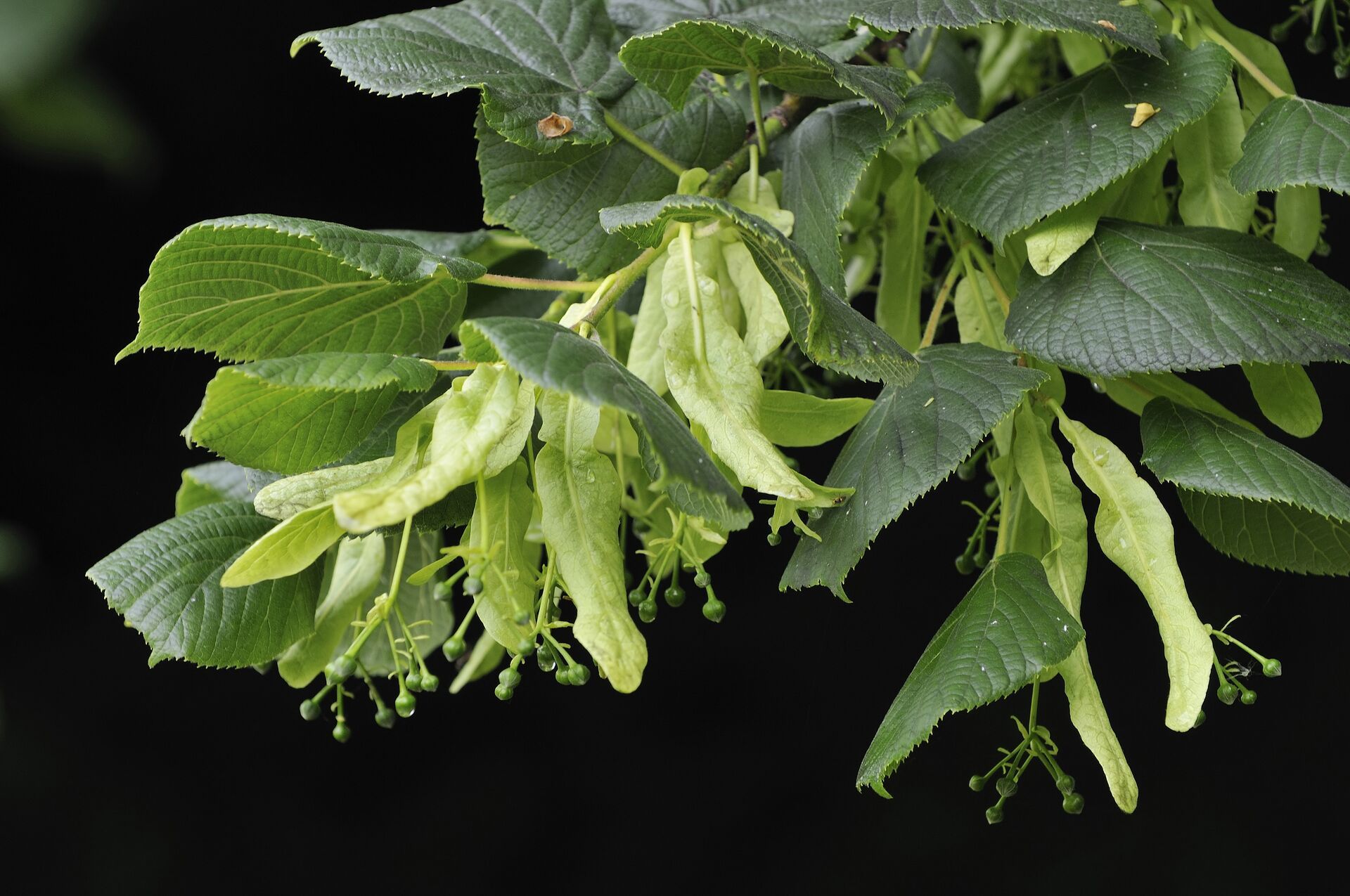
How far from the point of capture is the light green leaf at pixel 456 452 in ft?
0.76

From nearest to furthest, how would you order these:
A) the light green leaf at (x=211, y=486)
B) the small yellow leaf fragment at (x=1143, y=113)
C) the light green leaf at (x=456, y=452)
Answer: the light green leaf at (x=456, y=452), the small yellow leaf fragment at (x=1143, y=113), the light green leaf at (x=211, y=486)

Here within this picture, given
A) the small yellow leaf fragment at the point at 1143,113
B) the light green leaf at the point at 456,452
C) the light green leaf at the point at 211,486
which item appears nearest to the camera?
the light green leaf at the point at 456,452

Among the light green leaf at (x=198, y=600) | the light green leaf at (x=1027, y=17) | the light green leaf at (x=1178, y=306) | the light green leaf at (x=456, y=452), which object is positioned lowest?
the light green leaf at (x=198, y=600)

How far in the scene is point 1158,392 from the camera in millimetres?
360

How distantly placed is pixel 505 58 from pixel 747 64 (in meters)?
0.08

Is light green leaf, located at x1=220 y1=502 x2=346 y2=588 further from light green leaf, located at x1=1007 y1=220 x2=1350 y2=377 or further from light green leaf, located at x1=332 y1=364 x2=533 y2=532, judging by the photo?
light green leaf, located at x1=1007 y1=220 x2=1350 y2=377

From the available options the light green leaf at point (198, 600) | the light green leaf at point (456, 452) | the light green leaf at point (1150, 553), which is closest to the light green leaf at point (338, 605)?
the light green leaf at point (198, 600)

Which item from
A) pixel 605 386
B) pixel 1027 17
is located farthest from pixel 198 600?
pixel 1027 17

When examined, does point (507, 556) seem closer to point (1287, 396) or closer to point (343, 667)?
point (343, 667)

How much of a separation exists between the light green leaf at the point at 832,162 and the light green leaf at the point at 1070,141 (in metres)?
0.02

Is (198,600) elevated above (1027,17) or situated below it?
below

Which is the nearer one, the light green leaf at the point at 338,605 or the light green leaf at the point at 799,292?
the light green leaf at the point at 799,292

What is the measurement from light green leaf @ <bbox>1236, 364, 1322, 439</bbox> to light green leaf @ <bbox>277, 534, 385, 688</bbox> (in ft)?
0.89

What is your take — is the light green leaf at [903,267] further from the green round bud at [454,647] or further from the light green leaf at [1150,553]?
the green round bud at [454,647]
